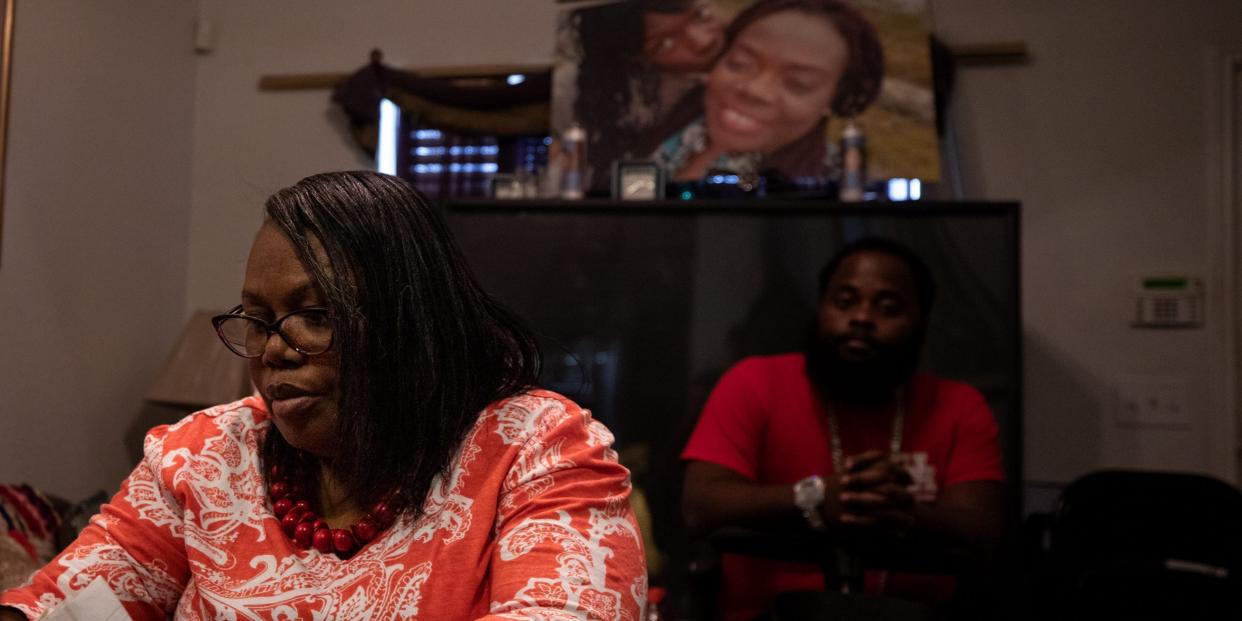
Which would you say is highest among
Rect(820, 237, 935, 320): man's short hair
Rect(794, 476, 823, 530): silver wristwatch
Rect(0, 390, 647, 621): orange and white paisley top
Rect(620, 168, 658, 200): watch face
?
Rect(620, 168, 658, 200): watch face

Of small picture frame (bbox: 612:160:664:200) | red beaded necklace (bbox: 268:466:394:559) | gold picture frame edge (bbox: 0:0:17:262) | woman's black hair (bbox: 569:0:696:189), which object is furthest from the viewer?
woman's black hair (bbox: 569:0:696:189)

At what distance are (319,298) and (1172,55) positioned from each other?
320 cm

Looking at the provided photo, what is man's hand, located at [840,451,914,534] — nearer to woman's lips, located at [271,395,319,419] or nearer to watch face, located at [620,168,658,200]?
woman's lips, located at [271,395,319,419]

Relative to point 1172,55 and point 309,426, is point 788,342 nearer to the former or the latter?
point 1172,55

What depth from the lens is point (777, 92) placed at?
3.31 metres

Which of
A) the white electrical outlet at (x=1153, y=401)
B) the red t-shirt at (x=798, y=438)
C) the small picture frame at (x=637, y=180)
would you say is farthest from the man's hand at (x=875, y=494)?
the white electrical outlet at (x=1153, y=401)

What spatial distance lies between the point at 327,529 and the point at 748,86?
2609 millimetres

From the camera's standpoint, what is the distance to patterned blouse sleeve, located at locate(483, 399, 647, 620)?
91cm

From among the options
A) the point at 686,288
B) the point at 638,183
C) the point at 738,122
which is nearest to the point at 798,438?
the point at 686,288

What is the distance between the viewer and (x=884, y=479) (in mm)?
1901

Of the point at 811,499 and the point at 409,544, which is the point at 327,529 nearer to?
the point at 409,544

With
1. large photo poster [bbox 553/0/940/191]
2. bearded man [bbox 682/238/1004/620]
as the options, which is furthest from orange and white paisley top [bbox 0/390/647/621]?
large photo poster [bbox 553/0/940/191]

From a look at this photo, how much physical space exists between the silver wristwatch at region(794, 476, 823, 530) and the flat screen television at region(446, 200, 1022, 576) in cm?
88

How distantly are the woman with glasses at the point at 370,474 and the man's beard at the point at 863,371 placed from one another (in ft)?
4.52
